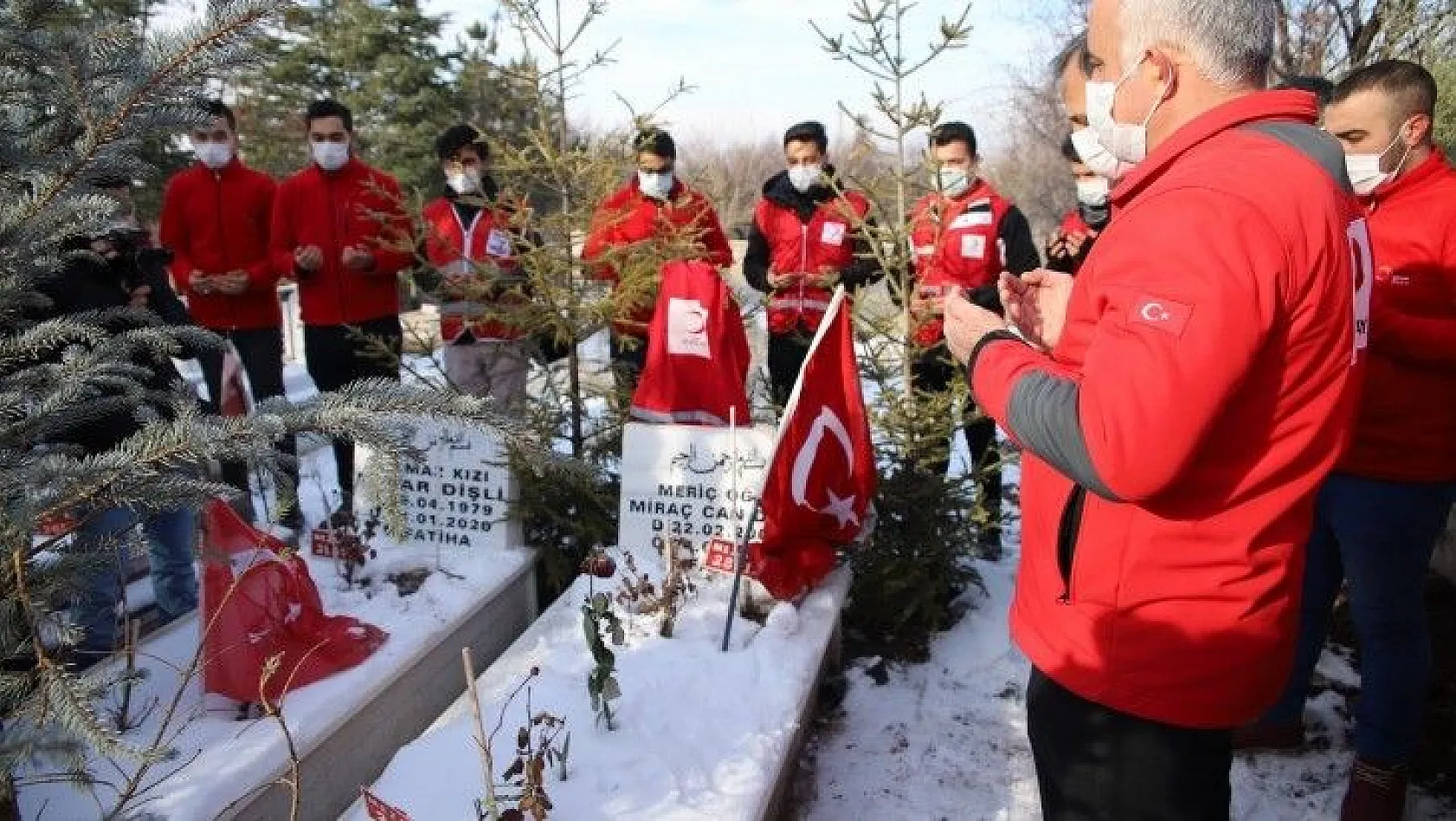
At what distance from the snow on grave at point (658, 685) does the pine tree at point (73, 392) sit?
81 centimetres

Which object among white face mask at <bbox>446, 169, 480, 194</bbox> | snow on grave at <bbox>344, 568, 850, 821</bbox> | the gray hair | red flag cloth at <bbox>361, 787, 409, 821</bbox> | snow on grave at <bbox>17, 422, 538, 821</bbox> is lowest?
snow on grave at <bbox>17, 422, 538, 821</bbox>

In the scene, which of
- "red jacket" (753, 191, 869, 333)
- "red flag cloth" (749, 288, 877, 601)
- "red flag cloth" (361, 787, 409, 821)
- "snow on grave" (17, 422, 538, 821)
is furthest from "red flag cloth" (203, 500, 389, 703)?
"red jacket" (753, 191, 869, 333)

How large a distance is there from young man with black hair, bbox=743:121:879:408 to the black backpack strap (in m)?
3.91

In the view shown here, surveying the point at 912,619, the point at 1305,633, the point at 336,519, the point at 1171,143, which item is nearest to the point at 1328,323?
the point at 1171,143

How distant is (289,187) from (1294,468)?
17.0 feet

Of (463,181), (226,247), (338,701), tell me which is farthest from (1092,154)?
(226,247)

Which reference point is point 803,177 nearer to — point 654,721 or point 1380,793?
point 654,721

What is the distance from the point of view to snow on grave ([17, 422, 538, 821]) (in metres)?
2.65

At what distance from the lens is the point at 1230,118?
59.7 inches

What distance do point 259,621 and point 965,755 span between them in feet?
8.41

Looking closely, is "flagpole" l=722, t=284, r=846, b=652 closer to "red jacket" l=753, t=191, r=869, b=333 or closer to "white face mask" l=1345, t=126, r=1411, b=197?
"white face mask" l=1345, t=126, r=1411, b=197

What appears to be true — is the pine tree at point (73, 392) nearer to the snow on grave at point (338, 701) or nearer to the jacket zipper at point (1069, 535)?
the snow on grave at point (338, 701)

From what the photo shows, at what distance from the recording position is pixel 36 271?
1.81 metres

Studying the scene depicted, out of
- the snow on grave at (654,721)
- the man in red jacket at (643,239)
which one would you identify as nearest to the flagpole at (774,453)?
the snow on grave at (654,721)
